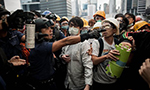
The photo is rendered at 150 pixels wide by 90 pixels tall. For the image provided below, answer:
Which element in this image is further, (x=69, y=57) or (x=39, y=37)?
(x=69, y=57)

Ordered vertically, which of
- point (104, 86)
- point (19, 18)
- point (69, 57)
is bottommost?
point (104, 86)

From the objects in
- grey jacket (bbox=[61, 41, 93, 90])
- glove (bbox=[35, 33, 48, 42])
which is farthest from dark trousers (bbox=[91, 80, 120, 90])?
glove (bbox=[35, 33, 48, 42])

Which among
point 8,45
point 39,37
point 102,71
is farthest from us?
point 8,45

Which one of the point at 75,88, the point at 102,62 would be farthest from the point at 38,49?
the point at 102,62

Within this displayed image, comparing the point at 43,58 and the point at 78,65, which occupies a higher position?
the point at 43,58

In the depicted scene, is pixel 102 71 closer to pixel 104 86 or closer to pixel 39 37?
pixel 104 86

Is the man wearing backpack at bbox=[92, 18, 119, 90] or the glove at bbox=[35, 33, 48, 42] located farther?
the man wearing backpack at bbox=[92, 18, 119, 90]

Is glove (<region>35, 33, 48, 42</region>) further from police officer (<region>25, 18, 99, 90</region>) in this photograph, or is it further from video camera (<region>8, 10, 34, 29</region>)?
video camera (<region>8, 10, 34, 29</region>)

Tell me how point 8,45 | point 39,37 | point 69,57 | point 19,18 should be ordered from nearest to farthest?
point 19,18
point 39,37
point 69,57
point 8,45

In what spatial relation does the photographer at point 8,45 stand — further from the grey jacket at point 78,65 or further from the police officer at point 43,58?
the grey jacket at point 78,65

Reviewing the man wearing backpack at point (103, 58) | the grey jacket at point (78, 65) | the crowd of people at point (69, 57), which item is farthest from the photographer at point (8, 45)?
the man wearing backpack at point (103, 58)

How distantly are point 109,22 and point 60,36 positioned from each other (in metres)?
2.03

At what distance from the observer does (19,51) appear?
A: 8.62 feet

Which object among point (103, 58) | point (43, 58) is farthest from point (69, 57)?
point (103, 58)
